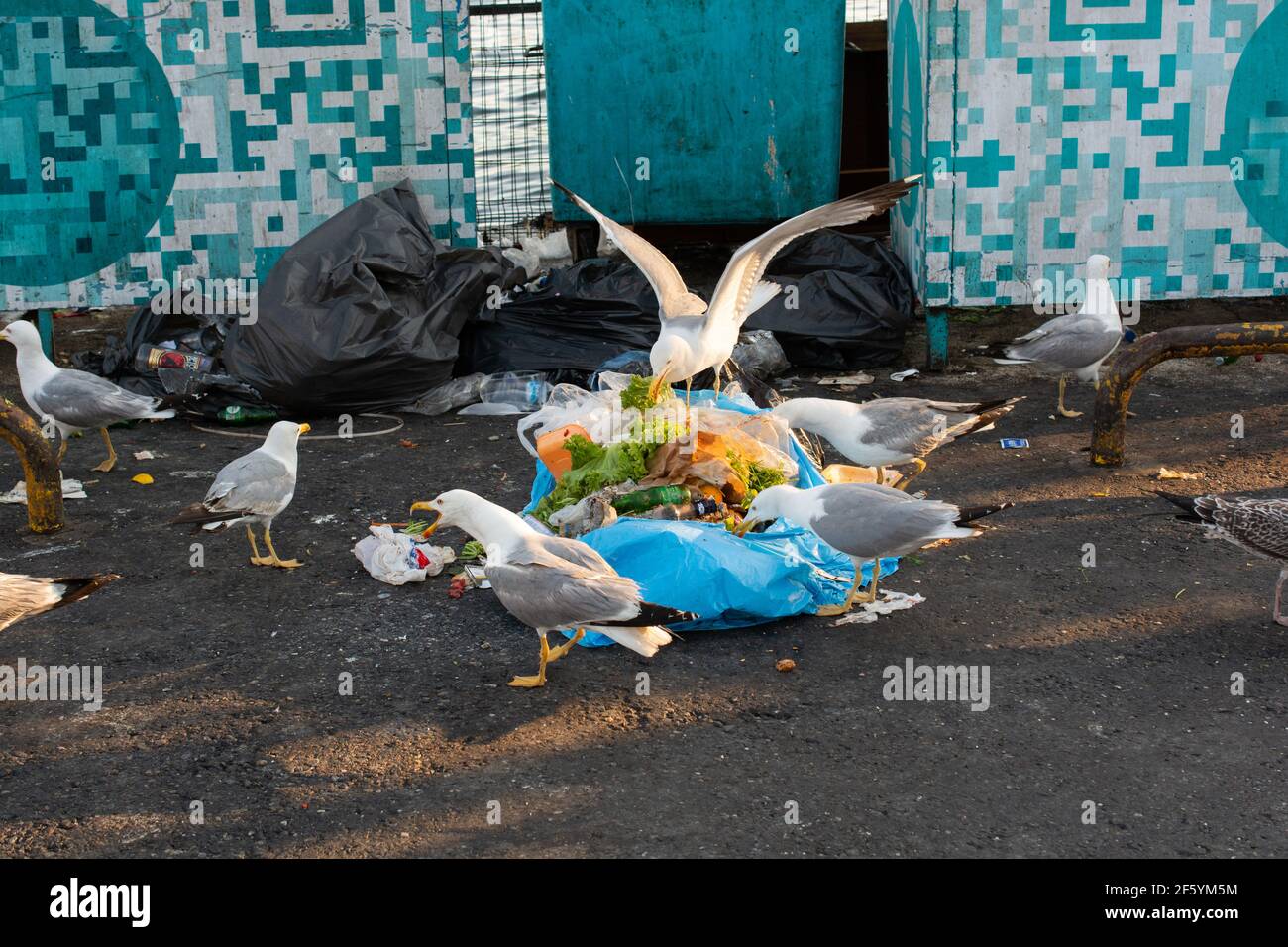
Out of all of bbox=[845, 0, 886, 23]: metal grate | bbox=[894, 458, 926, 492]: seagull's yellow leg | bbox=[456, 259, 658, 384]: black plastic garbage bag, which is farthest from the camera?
bbox=[845, 0, 886, 23]: metal grate

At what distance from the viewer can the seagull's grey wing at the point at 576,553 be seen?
471cm

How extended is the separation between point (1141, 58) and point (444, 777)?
632 centimetres

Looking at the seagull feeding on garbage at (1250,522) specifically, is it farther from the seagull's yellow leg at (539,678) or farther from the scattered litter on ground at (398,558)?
the scattered litter on ground at (398,558)

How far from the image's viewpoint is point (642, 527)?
5234 mm

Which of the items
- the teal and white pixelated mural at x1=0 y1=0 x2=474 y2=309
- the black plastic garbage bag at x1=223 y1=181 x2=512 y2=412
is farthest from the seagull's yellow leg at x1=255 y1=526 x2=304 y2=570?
the teal and white pixelated mural at x1=0 y1=0 x2=474 y2=309

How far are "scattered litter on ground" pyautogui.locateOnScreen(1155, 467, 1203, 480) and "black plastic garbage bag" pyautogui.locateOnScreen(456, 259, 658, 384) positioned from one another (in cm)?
305

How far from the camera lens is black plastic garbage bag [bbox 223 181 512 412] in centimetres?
759

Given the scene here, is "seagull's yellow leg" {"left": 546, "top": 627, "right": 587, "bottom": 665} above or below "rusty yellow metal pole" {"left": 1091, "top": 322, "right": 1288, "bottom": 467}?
below

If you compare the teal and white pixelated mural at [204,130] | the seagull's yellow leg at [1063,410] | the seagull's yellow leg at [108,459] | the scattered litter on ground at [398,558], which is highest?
the teal and white pixelated mural at [204,130]

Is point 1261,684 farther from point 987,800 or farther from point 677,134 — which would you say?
point 677,134

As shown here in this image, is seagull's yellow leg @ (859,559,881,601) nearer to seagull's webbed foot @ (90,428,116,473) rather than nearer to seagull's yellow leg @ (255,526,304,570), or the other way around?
Answer: seagull's yellow leg @ (255,526,304,570)

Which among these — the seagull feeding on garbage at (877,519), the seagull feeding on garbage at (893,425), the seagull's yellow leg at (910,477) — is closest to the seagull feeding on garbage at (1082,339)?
the seagull's yellow leg at (910,477)

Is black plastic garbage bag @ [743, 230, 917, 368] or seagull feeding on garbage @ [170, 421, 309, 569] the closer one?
seagull feeding on garbage @ [170, 421, 309, 569]

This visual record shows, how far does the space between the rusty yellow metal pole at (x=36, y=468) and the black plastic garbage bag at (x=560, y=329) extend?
2.73 metres
